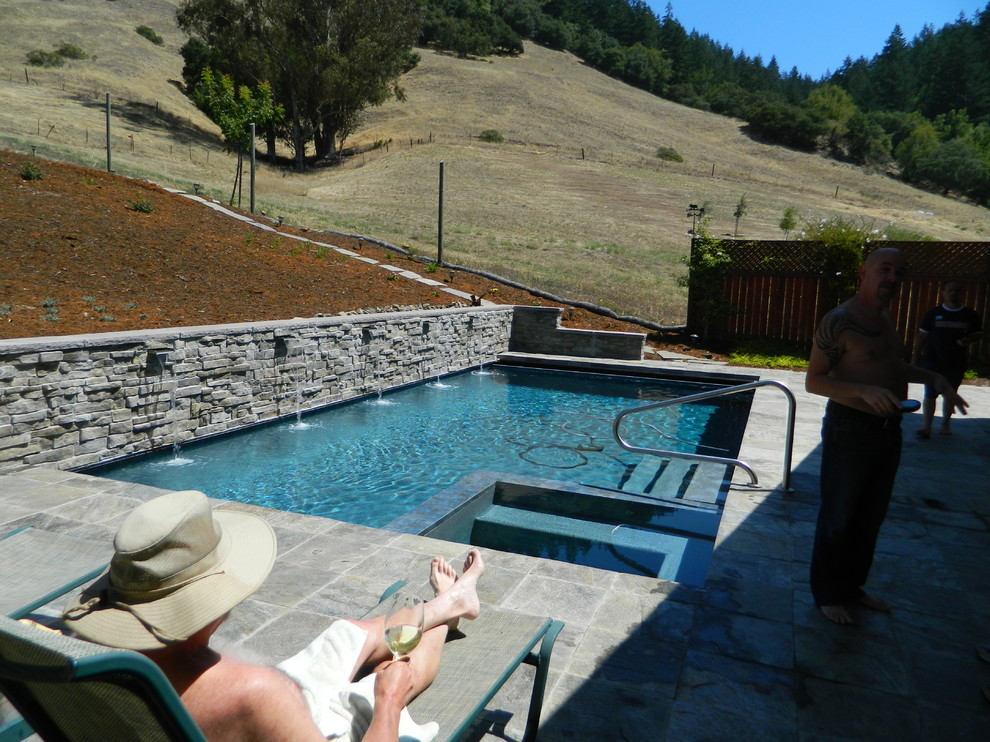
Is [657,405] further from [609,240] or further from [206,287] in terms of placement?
[609,240]

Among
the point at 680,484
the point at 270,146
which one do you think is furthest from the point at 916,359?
the point at 270,146

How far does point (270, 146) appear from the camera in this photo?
4047 cm

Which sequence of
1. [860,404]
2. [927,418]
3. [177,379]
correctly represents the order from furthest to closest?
[927,418] → [177,379] → [860,404]

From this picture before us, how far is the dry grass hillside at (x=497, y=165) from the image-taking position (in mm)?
21844

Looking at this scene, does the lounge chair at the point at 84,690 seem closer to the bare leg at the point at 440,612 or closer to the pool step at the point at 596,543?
the bare leg at the point at 440,612

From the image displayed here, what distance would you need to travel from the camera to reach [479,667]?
208cm

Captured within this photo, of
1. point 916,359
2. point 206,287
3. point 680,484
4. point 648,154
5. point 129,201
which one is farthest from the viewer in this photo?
point 648,154

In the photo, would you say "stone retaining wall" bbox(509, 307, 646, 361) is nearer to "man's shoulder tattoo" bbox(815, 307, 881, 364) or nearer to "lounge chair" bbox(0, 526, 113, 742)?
"man's shoulder tattoo" bbox(815, 307, 881, 364)

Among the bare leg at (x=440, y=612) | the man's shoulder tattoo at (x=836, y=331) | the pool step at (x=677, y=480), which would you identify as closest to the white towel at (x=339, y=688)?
the bare leg at (x=440, y=612)

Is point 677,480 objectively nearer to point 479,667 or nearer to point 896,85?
point 479,667

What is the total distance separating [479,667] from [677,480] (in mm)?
4756

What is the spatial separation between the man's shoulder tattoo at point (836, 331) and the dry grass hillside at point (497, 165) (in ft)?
41.0

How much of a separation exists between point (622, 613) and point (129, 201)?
11850 millimetres

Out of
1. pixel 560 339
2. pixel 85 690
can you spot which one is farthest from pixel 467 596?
pixel 560 339
